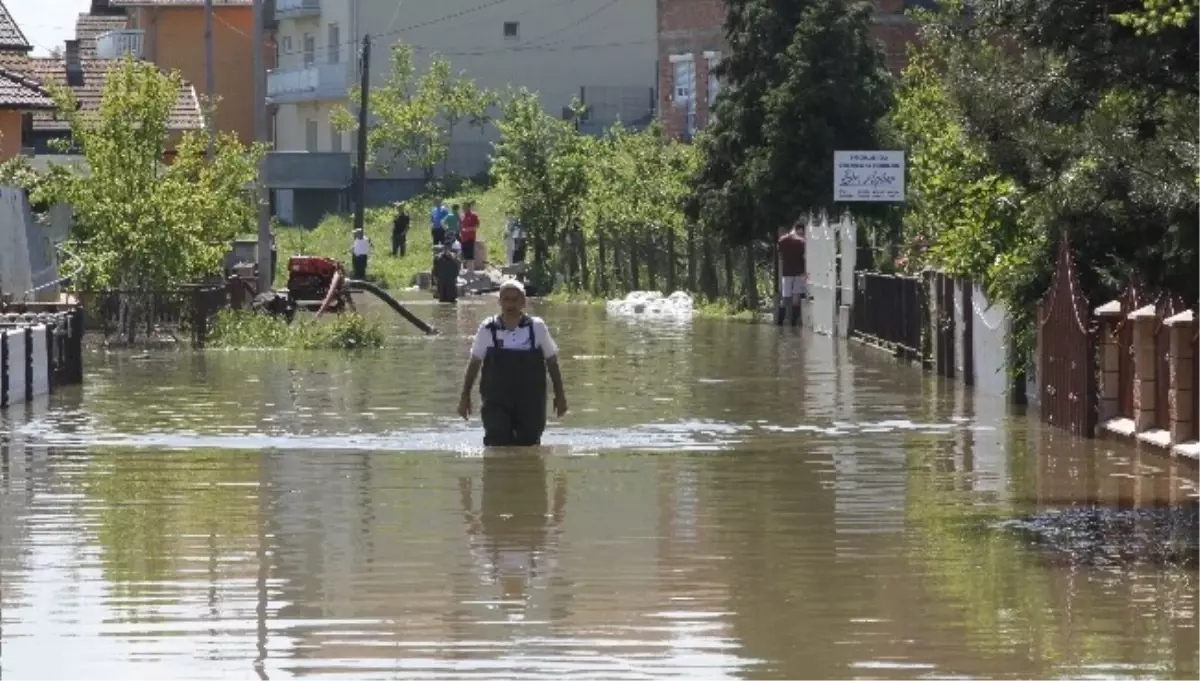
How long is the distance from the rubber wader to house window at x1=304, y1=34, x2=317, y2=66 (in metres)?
78.2

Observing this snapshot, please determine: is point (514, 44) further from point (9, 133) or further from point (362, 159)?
point (9, 133)

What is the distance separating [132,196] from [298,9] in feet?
199

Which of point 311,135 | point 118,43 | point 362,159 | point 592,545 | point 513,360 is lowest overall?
point 592,545

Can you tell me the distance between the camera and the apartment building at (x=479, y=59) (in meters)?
89.2

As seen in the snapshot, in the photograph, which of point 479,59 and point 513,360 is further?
point 479,59

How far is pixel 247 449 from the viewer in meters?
21.2

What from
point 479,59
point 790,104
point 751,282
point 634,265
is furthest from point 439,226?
point 790,104

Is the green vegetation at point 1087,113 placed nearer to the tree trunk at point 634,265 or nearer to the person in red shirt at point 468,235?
the tree trunk at point 634,265

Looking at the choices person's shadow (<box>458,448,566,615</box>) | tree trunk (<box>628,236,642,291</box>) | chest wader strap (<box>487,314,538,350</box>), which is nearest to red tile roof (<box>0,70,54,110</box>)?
tree trunk (<box>628,236,642,291</box>)

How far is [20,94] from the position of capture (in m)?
46.0

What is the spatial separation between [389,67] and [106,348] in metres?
56.2

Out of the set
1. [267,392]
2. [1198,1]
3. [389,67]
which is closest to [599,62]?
[389,67]

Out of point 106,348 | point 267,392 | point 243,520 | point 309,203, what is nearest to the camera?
point 243,520

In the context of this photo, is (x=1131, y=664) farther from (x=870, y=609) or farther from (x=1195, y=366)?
(x=1195, y=366)
